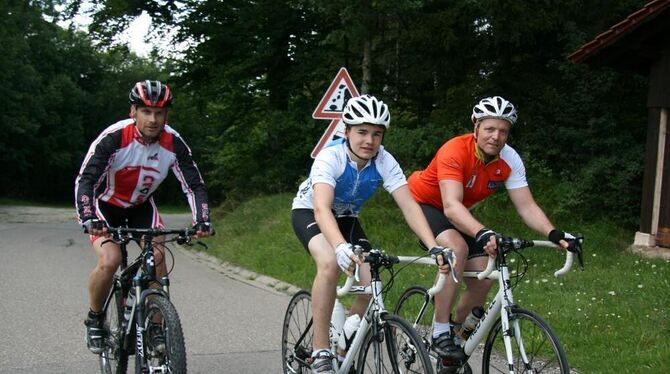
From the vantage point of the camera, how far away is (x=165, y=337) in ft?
15.0

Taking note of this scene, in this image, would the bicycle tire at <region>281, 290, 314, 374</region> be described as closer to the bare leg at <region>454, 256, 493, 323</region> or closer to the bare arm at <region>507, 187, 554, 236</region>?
the bare leg at <region>454, 256, 493, 323</region>

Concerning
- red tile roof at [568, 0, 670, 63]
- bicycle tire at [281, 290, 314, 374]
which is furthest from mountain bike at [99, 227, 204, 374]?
red tile roof at [568, 0, 670, 63]

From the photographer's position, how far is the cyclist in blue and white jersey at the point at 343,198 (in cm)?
455

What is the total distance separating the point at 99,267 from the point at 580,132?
11838 mm

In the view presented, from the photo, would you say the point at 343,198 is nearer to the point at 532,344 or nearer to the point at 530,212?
the point at 530,212

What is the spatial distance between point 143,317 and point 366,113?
1823 millimetres

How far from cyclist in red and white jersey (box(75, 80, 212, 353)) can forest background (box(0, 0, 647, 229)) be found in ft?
28.7

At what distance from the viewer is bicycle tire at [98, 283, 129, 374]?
17.1 ft

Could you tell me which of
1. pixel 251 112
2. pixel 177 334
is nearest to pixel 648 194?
pixel 177 334

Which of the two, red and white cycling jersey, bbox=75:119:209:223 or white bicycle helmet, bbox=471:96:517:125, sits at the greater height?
white bicycle helmet, bbox=471:96:517:125

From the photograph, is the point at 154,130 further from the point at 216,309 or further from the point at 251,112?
the point at 251,112

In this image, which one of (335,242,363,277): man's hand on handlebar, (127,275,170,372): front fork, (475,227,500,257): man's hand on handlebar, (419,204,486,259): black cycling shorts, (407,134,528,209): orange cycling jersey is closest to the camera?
(335,242,363,277): man's hand on handlebar

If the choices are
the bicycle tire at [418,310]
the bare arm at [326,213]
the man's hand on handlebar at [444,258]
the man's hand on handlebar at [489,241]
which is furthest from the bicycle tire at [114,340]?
the man's hand on handlebar at [489,241]

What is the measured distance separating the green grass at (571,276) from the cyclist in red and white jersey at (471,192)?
1.37 m
